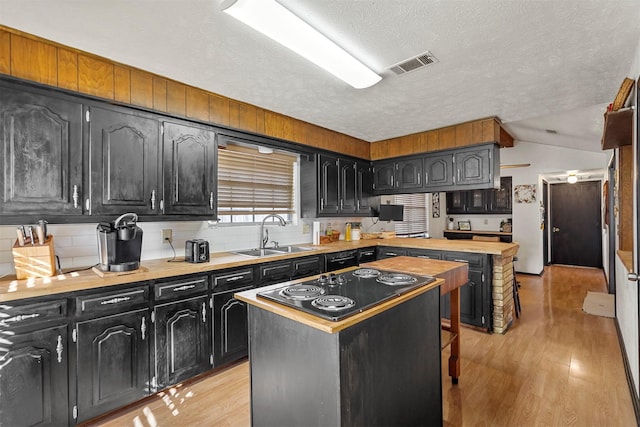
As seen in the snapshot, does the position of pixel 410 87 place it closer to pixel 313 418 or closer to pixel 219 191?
pixel 219 191

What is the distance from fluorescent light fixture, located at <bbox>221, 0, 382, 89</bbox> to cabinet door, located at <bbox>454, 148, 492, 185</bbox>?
2.05 m

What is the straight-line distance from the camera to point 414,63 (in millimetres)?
2268

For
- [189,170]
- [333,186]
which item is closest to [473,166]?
[333,186]

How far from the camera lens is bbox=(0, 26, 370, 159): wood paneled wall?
6.35ft

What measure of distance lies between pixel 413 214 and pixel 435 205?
967mm

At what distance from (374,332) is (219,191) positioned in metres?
2.47

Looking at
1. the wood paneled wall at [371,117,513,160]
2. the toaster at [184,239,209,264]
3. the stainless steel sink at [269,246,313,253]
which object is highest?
the wood paneled wall at [371,117,513,160]

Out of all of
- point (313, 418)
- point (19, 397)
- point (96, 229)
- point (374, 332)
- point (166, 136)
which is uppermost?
point (166, 136)

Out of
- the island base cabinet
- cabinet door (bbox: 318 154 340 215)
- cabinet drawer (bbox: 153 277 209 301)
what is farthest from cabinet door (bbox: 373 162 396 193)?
cabinet drawer (bbox: 153 277 209 301)

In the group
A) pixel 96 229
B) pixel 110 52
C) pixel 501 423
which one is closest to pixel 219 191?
pixel 96 229

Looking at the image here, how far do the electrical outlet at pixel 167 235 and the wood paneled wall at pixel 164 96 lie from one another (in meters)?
1.06

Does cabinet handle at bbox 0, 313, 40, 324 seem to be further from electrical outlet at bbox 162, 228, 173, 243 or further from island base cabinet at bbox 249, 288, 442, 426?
island base cabinet at bbox 249, 288, 442, 426

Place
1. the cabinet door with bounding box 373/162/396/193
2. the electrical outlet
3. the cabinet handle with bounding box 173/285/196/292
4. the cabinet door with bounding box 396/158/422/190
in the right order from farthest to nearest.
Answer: the cabinet door with bounding box 373/162/396/193 → the cabinet door with bounding box 396/158/422/190 → the electrical outlet → the cabinet handle with bounding box 173/285/196/292

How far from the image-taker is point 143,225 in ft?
8.89
